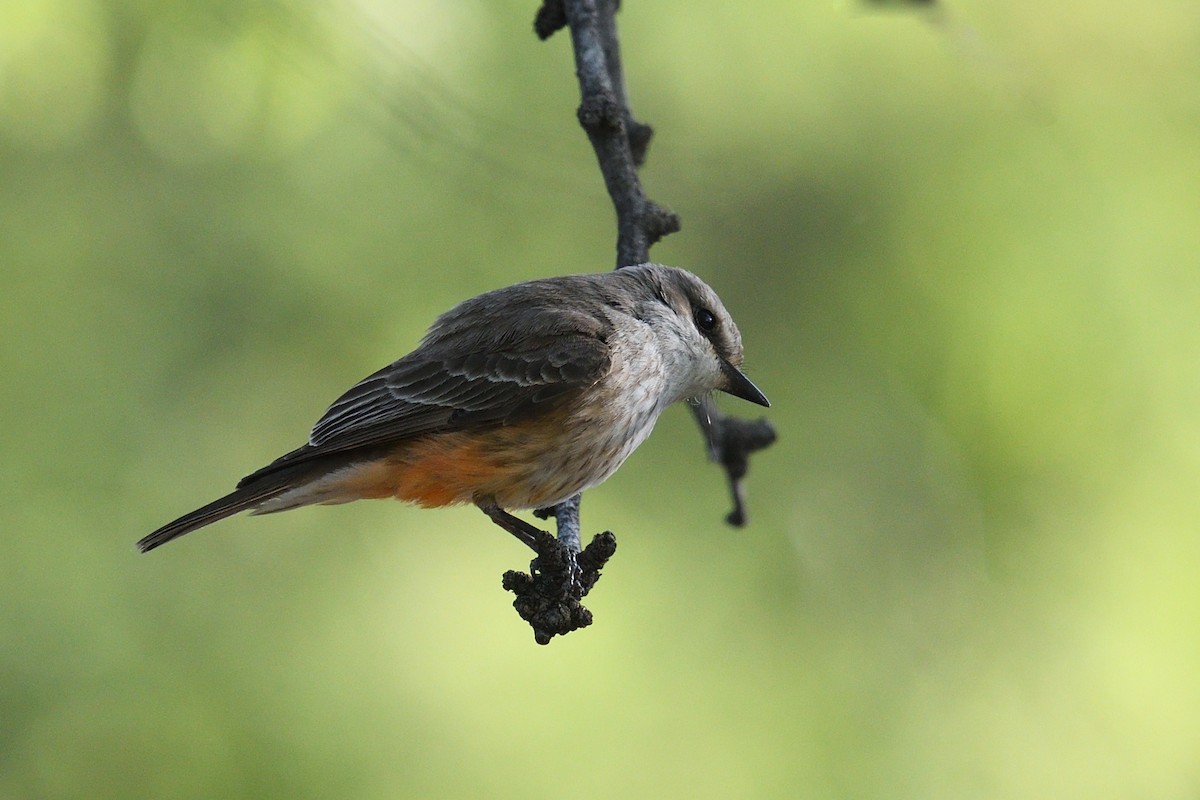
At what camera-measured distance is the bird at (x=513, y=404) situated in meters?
3.90

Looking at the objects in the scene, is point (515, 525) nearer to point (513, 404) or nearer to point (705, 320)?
point (513, 404)

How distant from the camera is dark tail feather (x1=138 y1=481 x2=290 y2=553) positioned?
3688mm

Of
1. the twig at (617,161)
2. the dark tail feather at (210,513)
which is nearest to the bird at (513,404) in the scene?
the dark tail feather at (210,513)

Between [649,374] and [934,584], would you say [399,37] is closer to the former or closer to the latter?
[649,374]

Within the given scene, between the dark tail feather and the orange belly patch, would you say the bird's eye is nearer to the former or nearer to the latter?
the orange belly patch

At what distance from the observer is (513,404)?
397 centimetres

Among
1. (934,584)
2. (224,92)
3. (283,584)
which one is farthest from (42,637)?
(934,584)

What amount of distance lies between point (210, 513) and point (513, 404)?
1036 millimetres

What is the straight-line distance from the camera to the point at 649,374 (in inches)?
161

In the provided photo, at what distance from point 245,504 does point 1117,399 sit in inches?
160

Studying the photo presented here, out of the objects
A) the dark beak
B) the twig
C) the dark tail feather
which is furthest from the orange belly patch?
the dark beak

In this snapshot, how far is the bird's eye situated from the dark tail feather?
1.68 metres

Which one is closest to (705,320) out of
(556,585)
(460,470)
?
(460,470)

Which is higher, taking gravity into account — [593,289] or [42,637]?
[593,289]
